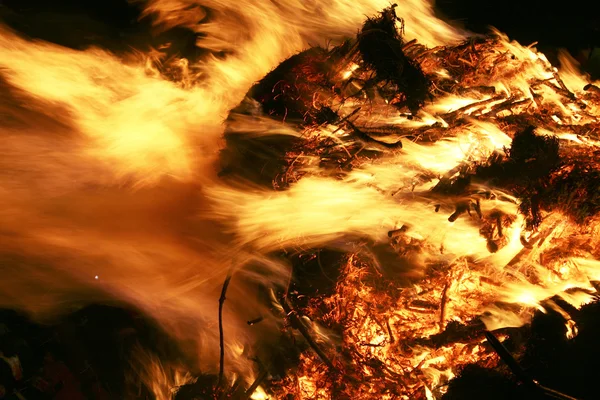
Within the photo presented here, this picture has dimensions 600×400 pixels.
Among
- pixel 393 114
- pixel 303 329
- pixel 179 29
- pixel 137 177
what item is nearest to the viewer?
pixel 303 329

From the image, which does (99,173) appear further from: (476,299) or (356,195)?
(476,299)

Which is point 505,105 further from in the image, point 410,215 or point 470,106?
point 410,215

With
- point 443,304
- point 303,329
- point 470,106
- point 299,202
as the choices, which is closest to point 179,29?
point 299,202

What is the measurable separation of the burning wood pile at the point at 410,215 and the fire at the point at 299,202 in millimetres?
15

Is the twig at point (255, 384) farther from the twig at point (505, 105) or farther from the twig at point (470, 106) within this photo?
the twig at point (505, 105)

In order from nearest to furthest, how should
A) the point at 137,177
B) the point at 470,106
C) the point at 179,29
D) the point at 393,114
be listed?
the point at 393,114, the point at 470,106, the point at 137,177, the point at 179,29

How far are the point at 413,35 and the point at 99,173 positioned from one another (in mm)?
3515

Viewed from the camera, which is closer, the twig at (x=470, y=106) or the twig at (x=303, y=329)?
the twig at (x=303, y=329)

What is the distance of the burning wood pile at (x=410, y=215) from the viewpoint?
2.56 metres

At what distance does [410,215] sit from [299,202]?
852mm

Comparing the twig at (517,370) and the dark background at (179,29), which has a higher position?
the dark background at (179,29)

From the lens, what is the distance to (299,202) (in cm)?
297

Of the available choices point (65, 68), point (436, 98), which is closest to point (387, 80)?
point (436, 98)

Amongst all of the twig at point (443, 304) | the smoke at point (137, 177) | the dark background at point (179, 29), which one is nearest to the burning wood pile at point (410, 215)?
the twig at point (443, 304)
